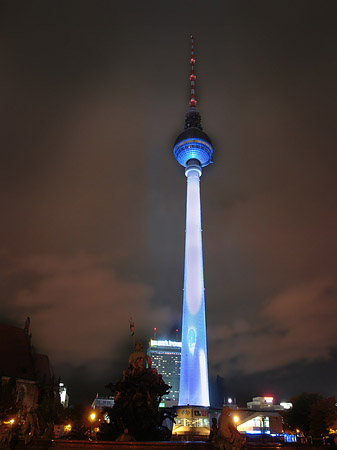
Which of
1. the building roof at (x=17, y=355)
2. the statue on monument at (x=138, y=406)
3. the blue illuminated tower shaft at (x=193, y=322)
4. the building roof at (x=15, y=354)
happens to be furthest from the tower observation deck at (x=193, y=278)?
the statue on monument at (x=138, y=406)

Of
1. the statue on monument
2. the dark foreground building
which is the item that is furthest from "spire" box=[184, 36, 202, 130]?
the statue on monument

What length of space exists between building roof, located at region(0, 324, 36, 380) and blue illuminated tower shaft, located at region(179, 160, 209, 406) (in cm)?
3210

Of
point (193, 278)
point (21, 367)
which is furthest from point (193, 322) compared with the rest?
point (21, 367)

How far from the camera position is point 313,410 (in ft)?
188

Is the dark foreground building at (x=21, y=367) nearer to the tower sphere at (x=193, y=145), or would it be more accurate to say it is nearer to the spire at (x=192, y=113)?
the tower sphere at (x=193, y=145)

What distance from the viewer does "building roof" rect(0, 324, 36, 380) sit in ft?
234

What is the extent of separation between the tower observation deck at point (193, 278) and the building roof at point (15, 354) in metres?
32.6

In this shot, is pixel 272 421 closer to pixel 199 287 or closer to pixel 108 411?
pixel 108 411

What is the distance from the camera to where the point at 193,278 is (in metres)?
90.4

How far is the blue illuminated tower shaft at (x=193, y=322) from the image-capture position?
7912 cm

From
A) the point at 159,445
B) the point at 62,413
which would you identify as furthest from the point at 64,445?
the point at 62,413

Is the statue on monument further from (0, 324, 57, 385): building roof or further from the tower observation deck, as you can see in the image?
the tower observation deck

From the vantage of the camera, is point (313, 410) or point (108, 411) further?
point (313, 410)

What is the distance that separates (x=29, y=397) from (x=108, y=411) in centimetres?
5763
